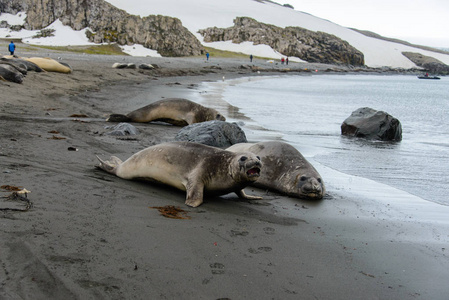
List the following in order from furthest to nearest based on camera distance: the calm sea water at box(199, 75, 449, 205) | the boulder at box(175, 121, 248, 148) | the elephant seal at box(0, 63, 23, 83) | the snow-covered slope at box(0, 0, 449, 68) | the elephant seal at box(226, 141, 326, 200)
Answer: the snow-covered slope at box(0, 0, 449, 68) < the elephant seal at box(0, 63, 23, 83) < the boulder at box(175, 121, 248, 148) < the calm sea water at box(199, 75, 449, 205) < the elephant seal at box(226, 141, 326, 200)

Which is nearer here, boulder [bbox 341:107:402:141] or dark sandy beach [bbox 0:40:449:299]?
dark sandy beach [bbox 0:40:449:299]

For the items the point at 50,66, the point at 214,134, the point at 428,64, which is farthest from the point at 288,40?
the point at 214,134

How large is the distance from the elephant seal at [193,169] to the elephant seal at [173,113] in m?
4.80

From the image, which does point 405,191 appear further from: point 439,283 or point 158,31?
point 158,31

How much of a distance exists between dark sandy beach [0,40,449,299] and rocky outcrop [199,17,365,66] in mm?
76303

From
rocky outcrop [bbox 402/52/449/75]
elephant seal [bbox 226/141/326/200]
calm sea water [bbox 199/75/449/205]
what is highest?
rocky outcrop [bbox 402/52/449/75]

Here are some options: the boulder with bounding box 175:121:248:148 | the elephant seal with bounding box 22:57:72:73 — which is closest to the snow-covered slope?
the elephant seal with bounding box 22:57:72:73

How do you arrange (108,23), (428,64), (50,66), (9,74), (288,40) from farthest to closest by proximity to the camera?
(428,64) < (288,40) < (108,23) < (50,66) < (9,74)

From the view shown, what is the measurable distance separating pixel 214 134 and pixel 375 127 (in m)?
4.91

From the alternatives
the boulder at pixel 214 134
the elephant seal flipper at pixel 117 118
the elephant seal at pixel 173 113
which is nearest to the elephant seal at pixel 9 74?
the elephant seal at pixel 173 113

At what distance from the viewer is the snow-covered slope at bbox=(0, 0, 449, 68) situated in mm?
75625

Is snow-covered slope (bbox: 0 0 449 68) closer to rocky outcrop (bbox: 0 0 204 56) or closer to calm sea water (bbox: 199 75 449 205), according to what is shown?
rocky outcrop (bbox: 0 0 204 56)

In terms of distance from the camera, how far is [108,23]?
58.1 meters

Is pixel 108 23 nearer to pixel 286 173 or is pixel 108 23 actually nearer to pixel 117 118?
pixel 117 118
